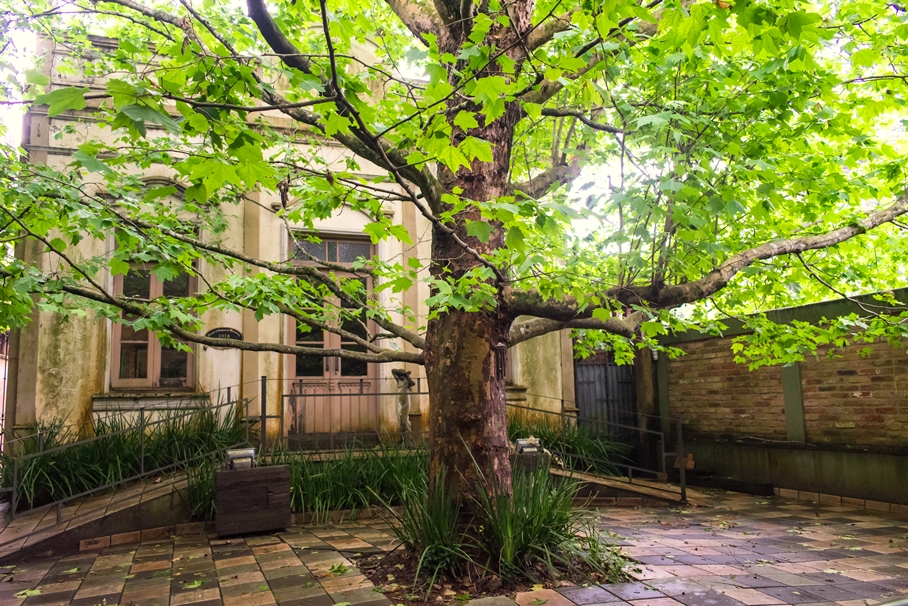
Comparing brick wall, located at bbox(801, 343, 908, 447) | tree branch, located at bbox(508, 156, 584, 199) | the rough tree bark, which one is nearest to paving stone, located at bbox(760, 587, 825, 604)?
the rough tree bark

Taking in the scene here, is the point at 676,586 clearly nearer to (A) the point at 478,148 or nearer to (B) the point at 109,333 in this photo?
(A) the point at 478,148

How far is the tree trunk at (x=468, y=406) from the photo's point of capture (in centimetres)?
426

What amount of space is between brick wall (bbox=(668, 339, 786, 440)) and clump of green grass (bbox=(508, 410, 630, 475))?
4.43 ft

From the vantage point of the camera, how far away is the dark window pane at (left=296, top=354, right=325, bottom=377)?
906 cm

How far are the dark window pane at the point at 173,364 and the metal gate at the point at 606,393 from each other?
6183 mm

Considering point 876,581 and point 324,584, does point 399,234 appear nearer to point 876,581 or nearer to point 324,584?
point 324,584

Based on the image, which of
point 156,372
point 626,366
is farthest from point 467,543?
point 626,366

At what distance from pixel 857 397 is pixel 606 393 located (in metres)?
3.98

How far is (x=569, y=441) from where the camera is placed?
29.3 ft

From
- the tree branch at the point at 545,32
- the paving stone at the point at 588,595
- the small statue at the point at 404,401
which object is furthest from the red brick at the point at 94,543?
the tree branch at the point at 545,32

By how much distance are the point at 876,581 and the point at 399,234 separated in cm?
396

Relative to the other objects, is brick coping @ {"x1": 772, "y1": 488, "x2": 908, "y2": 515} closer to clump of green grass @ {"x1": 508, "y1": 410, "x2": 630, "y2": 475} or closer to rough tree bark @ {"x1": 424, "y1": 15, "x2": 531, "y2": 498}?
clump of green grass @ {"x1": 508, "y1": 410, "x2": 630, "y2": 475}

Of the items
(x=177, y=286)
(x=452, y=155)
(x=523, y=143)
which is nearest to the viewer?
(x=452, y=155)

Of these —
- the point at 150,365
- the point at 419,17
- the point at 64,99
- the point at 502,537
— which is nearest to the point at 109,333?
the point at 150,365
